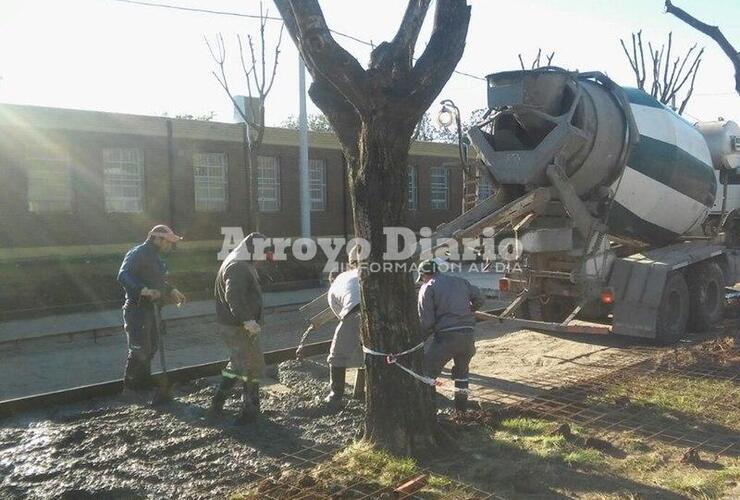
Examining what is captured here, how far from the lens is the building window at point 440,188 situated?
92.6 feet

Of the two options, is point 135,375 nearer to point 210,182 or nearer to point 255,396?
point 255,396

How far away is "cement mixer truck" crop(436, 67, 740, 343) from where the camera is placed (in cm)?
869

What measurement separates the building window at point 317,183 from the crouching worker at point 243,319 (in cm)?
1761

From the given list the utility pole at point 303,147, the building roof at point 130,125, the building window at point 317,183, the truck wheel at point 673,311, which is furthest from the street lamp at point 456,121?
the building window at point 317,183

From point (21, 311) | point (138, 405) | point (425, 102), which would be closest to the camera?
point (425, 102)

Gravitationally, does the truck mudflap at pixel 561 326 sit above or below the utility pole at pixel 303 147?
below

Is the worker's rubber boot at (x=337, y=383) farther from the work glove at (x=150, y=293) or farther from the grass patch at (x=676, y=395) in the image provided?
the grass patch at (x=676, y=395)

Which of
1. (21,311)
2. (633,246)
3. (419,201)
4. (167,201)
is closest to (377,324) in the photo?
(633,246)

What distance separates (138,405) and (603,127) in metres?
6.36

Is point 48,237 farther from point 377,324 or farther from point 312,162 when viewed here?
point 377,324

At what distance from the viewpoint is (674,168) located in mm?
10266

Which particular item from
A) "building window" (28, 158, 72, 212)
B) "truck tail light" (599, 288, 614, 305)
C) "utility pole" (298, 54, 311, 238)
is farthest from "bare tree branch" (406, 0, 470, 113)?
"building window" (28, 158, 72, 212)

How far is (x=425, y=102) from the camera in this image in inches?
207

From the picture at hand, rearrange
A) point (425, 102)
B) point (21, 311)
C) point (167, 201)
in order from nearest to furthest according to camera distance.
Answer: point (425, 102) < point (21, 311) < point (167, 201)
